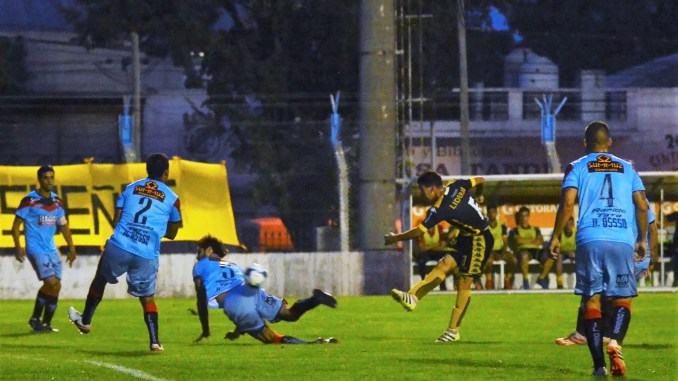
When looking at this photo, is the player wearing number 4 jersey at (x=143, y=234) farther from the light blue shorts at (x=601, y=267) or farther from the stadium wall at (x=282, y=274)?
the stadium wall at (x=282, y=274)

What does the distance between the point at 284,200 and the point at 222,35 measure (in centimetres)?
1068

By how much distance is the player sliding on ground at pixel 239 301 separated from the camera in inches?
585

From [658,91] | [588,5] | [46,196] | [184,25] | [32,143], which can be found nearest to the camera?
[46,196]

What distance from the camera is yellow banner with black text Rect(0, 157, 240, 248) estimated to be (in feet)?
91.1

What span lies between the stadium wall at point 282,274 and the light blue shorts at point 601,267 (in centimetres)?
1630

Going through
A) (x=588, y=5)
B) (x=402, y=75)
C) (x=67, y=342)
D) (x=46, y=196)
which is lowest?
(x=67, y=342)

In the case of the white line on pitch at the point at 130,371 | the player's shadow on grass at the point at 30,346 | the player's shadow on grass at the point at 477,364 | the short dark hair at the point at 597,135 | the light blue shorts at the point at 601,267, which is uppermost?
the short dark hair at the point at 597,135

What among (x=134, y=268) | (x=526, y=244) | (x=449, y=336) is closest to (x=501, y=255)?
(x=526, y=244)

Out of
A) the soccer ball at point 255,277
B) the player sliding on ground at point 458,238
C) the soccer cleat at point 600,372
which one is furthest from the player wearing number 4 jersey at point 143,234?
the soccer cleat at point 600,372

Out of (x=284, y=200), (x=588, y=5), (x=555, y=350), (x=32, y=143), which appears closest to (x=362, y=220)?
(x=284, y=200)

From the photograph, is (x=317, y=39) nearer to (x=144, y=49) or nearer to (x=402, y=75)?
(x=144, y=49)

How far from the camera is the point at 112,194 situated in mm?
27922

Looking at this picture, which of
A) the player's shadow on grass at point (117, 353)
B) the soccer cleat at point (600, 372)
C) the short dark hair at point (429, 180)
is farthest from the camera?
the short dark hair at point (429, 180)

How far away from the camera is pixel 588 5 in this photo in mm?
58094
